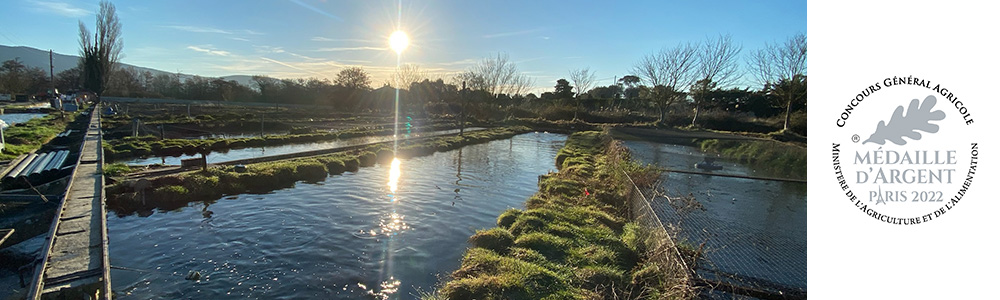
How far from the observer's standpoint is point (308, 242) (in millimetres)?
6113

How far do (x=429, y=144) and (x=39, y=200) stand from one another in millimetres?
12609

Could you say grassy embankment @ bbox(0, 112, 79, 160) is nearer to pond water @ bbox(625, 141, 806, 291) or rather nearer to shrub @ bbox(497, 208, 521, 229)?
shrub @ bbox(497, 208, 521, 229)

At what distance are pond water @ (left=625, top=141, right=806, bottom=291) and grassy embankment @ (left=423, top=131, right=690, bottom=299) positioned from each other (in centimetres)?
63

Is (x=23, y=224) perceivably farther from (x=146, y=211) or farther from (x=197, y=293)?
(x=197, y=293)

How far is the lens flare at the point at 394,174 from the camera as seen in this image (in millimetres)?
10289

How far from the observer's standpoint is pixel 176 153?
14141 millimetres

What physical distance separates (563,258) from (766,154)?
15.4m
